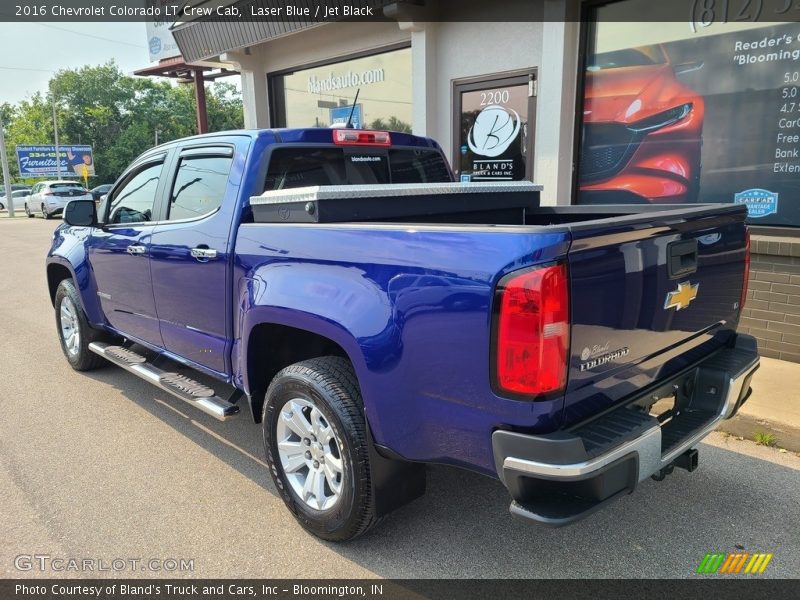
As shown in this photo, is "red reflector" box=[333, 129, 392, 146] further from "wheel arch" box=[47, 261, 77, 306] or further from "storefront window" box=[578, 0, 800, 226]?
"storefront window" box=[578, 0, 800, 226]

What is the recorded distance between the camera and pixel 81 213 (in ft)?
15.0

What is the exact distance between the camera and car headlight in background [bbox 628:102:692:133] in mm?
5809

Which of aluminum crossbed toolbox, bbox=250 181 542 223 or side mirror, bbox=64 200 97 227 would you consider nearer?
aluminum crossbed toolbox, bbox=250 181 542 223

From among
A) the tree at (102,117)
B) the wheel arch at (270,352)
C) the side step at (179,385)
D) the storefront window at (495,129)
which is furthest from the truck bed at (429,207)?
the tree at (102,117)

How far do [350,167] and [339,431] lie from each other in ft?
6.31

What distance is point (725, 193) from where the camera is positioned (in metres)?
5.61

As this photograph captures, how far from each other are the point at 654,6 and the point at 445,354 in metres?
5.40

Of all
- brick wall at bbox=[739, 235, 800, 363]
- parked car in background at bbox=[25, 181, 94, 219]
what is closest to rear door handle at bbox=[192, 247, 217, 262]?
brick wall at bbox=[739, 235, 800, 363]

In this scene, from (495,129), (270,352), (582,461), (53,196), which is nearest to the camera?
(582,461)

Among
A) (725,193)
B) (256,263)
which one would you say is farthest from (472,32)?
(256,263)

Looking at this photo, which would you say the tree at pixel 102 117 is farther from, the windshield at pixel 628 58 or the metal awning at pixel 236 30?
the windshield at pixel 628 58

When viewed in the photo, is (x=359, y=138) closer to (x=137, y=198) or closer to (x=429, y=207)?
(x=429, y=207)

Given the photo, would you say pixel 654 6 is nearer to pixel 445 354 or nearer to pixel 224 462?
pixel 445 354
